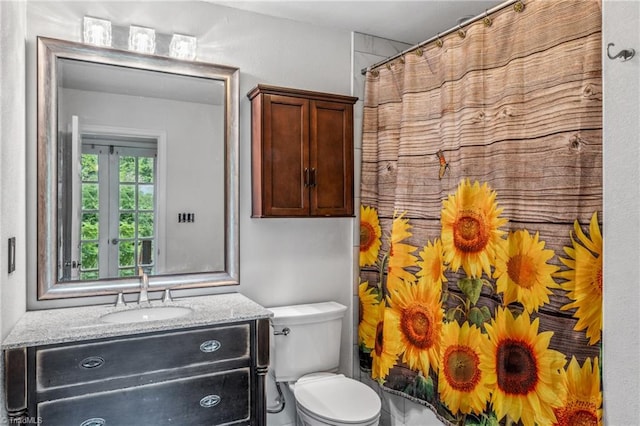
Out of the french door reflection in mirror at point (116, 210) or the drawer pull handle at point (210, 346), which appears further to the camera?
the french door reflection in mirror at point (116, 210)

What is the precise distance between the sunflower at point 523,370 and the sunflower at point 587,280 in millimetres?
142

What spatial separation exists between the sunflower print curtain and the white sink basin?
3.57ft

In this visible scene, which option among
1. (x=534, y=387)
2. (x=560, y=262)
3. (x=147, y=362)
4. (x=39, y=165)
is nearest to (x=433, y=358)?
(x=534, y=387)

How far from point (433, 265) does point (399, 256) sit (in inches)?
9.3

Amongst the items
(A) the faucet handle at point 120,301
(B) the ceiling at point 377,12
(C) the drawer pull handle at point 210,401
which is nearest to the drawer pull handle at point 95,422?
(C) the drawer pull handle at point 210,401

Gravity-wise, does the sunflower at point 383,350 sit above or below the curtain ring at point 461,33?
below

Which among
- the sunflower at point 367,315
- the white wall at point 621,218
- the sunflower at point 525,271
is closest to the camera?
the white wall at point 621,218

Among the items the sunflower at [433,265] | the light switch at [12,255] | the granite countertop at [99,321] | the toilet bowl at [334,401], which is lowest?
the toilet bowl at [334,401]

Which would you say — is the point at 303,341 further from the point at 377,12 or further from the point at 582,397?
the point at 377,12

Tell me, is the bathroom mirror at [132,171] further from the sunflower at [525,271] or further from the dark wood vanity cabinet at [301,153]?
the sunflower at [525,271]

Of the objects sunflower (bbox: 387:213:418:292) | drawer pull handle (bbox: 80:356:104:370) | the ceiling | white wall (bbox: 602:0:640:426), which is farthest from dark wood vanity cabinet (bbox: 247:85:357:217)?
white wall (bbox: 602:0:640:426)

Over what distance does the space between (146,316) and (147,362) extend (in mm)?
358

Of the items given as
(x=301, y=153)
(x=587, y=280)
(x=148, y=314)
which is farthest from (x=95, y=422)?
(x=587, y=280)

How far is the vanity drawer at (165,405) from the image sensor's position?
158 centimetres
